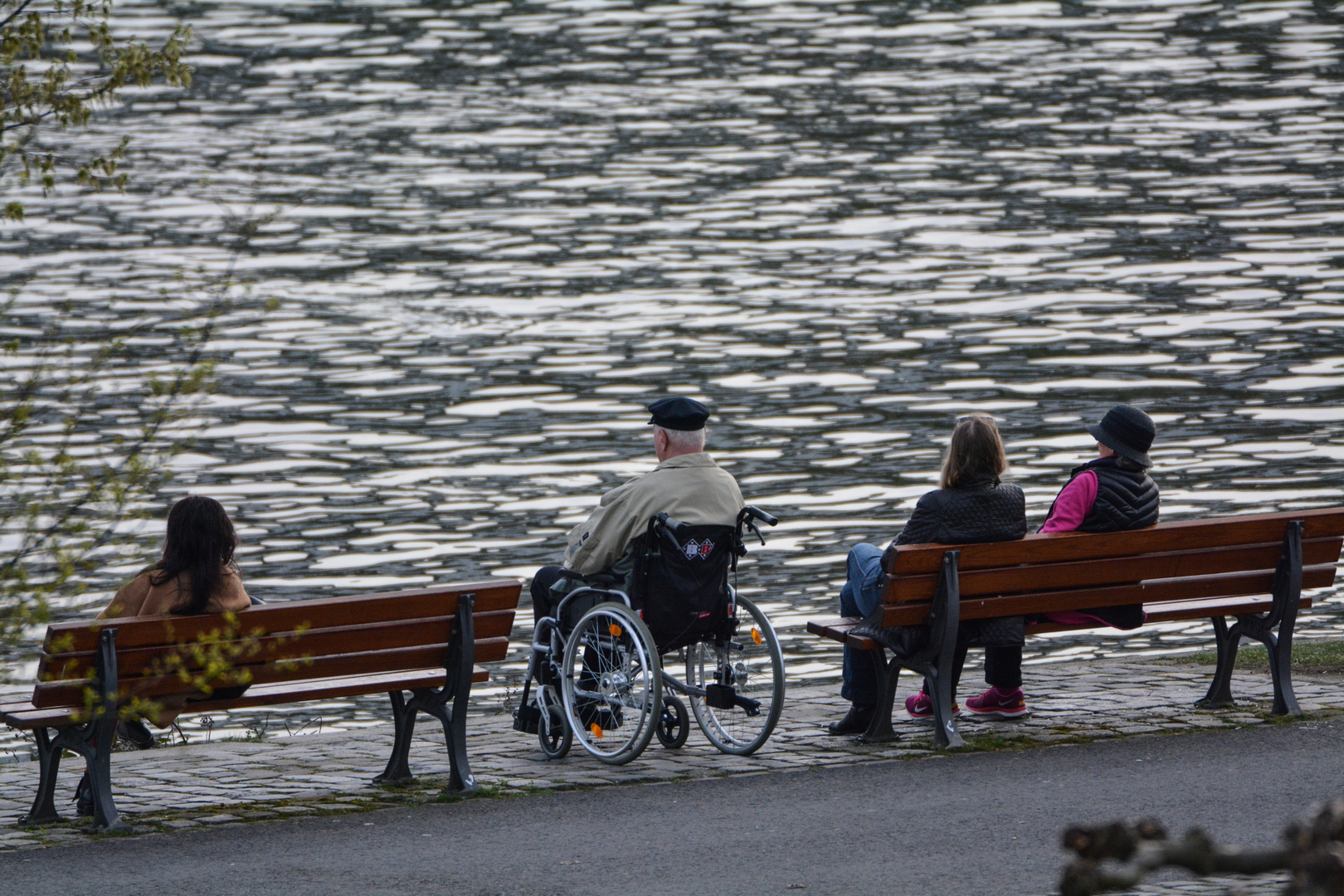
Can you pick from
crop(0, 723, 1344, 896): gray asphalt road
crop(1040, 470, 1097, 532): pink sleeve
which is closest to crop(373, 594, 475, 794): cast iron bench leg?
crop(0, 723, 1344, 896): gray asphalt road

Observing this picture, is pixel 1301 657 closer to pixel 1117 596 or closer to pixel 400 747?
pixel 1117 596

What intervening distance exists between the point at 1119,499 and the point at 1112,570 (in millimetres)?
328

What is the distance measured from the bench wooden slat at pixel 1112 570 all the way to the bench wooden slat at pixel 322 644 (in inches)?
63.3

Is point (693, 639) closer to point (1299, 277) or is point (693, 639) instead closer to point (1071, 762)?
point (1071, 762)

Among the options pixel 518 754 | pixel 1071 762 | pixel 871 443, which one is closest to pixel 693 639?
pixel 518 754

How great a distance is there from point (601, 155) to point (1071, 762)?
26981mm

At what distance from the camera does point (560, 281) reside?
84.6 feet

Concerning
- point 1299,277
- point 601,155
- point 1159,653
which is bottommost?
point 1159,653

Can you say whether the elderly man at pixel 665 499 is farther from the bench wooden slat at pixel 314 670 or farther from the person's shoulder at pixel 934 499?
the person's shoulder at pixel 934 499

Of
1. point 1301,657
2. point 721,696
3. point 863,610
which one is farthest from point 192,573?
point 1301,657

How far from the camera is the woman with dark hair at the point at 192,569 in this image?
7785mm

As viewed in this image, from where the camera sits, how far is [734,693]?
27.9ft

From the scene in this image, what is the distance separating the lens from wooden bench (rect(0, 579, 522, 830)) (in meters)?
7.37

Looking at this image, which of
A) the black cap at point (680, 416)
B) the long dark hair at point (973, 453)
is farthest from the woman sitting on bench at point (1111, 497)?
the black cap at point (680, 416)
